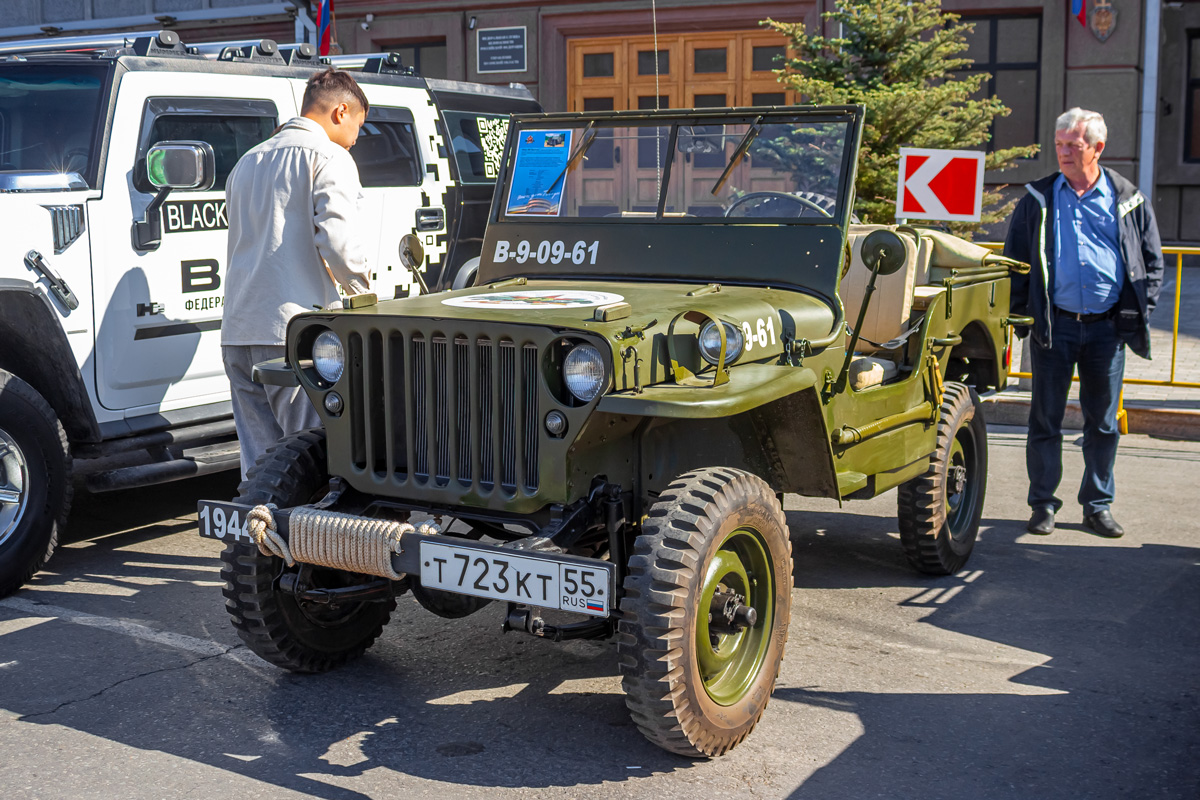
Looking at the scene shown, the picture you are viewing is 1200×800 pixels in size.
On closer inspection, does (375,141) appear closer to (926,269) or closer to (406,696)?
(926,269)

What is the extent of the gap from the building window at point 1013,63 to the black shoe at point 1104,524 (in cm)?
1068

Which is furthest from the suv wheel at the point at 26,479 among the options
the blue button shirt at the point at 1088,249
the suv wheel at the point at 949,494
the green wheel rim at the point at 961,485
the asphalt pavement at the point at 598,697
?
the blue button shirt at the point at 1088,249

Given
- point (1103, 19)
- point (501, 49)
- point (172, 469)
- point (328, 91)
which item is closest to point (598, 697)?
point (172, 469)

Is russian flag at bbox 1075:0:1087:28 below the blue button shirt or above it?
above

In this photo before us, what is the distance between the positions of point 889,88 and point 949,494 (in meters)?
7.32

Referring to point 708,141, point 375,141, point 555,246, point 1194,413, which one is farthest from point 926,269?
point 1194,413

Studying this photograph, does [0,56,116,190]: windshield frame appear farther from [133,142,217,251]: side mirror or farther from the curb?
the curb

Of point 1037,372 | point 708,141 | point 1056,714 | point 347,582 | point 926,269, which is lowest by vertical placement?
point 1056,714

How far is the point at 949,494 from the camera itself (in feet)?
19.7

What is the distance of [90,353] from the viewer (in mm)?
5680

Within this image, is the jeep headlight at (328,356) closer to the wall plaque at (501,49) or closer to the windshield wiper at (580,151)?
the windshield wiper at (580,151)

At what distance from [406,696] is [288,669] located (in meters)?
0.44

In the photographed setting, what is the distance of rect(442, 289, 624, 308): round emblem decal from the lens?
4.20 meters

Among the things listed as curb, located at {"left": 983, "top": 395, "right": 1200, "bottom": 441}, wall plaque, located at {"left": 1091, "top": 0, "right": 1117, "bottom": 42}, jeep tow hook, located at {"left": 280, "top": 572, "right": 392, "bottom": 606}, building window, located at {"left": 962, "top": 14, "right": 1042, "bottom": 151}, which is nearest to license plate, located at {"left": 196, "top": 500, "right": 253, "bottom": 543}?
jeep tow hook, located at {"left": 280, "top": 572, "right": 392, "bottom": 606}
